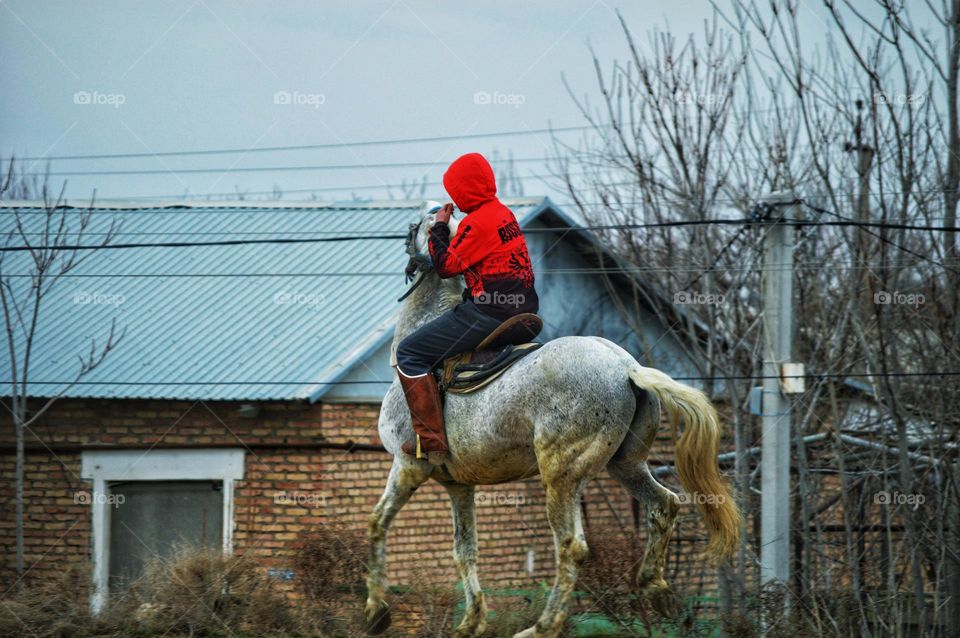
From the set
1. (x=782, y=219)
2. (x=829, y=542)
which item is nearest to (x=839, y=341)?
(x=829, y=542)

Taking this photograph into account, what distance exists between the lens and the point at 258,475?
14.6 meters

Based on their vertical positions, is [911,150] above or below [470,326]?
above

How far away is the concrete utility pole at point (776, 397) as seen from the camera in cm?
1055

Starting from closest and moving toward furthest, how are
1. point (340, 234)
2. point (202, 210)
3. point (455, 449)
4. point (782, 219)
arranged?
point (455, 449) → point (782, 219) → point (340, 234) → point (202, 210)

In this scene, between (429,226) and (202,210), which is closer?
(429,226)

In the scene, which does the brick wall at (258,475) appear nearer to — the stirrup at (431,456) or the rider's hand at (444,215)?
the stirrup at (431,456)

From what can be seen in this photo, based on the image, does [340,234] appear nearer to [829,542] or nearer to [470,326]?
[829,542]

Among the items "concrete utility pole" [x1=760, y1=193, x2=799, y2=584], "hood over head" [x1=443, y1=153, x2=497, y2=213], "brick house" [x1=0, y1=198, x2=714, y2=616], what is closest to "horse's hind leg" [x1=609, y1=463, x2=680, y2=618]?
"hood over head" [x1=443, y1=153, x2=497, y2=213]

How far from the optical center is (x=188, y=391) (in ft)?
47.5

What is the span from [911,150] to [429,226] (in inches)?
287

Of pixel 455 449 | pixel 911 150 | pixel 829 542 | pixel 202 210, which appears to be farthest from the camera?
pixel 202 210

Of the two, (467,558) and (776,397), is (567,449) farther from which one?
(776,397)
